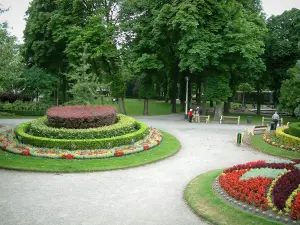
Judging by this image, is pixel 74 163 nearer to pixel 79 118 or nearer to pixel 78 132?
pixel 78 132

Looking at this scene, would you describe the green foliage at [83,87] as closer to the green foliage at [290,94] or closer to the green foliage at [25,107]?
the green foliage at [25,107]

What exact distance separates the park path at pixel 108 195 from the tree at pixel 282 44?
26.3 meters

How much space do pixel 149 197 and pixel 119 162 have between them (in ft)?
15.4

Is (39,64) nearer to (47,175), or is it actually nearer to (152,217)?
(47,175)

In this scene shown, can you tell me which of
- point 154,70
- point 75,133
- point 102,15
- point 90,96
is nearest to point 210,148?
point 75,133

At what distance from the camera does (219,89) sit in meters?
33.0

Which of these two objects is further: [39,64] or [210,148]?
[39,64]

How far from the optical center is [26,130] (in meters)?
22.3

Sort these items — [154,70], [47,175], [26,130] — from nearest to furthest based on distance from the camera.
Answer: [47,175]
[26,130]
[154,70]

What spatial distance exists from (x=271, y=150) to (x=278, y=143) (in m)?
1.62

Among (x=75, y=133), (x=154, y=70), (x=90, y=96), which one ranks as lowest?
(x=75, y=133)

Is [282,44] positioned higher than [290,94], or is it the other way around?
[282,44]

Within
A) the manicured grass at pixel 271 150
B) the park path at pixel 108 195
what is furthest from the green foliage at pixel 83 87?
the manicured grass at pixel 271 150

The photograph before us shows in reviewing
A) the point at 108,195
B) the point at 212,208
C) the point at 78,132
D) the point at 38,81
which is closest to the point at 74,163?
the point at 78,132
